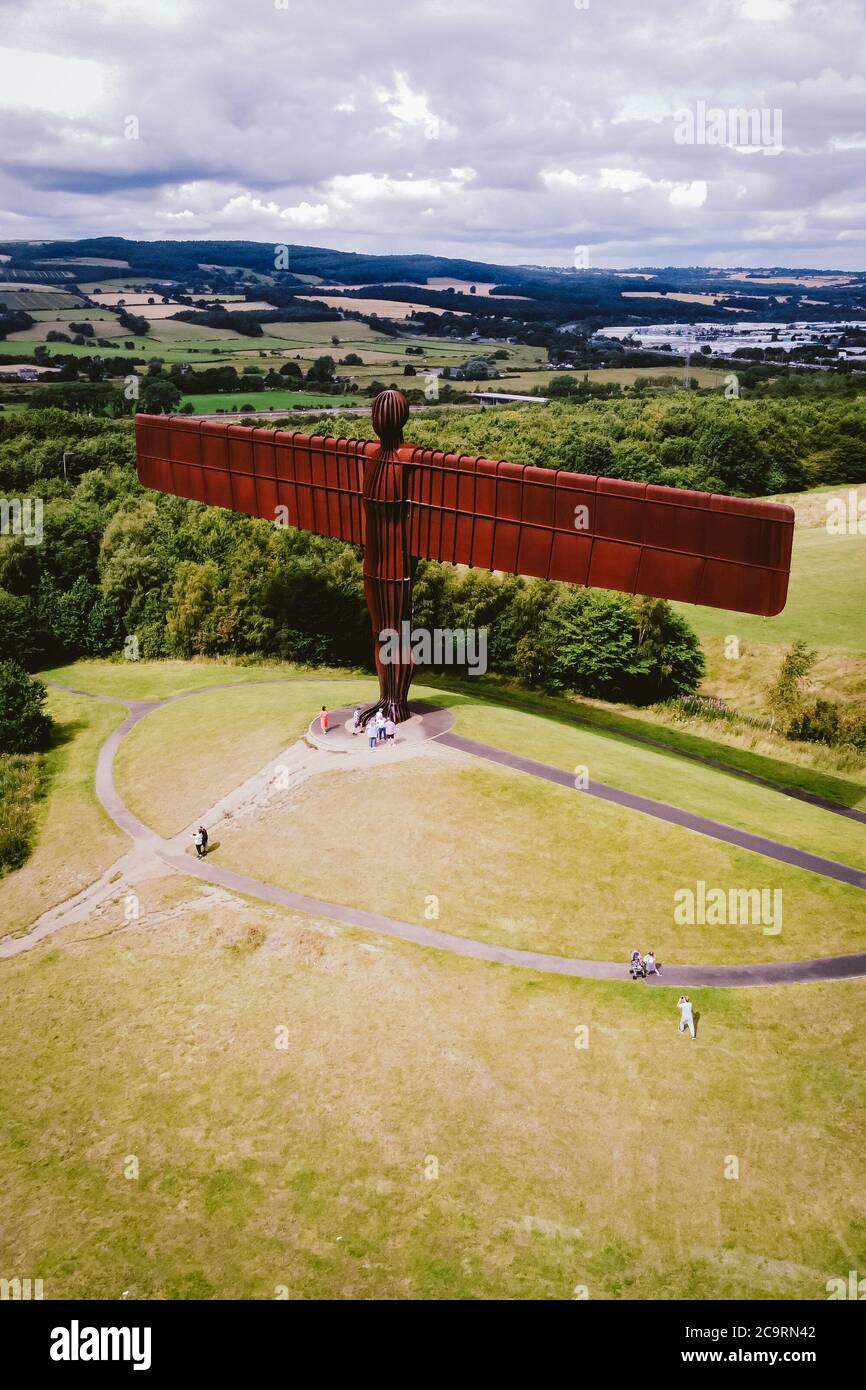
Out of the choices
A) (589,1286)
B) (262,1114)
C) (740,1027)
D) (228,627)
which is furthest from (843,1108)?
(228,627)

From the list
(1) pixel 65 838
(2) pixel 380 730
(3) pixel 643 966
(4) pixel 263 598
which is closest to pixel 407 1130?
(3) pixel 643 966

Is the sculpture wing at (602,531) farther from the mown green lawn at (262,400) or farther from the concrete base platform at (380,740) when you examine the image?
the mown green lawn at (262,400)

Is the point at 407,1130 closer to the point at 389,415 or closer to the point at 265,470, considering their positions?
the point at 389,415

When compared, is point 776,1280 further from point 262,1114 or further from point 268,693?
point 268,693

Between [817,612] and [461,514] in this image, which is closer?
[461,514]

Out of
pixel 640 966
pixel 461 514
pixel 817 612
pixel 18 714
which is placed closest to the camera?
pixel 640 966

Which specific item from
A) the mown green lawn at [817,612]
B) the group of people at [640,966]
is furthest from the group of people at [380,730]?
the mown green lawn at [817,612]
